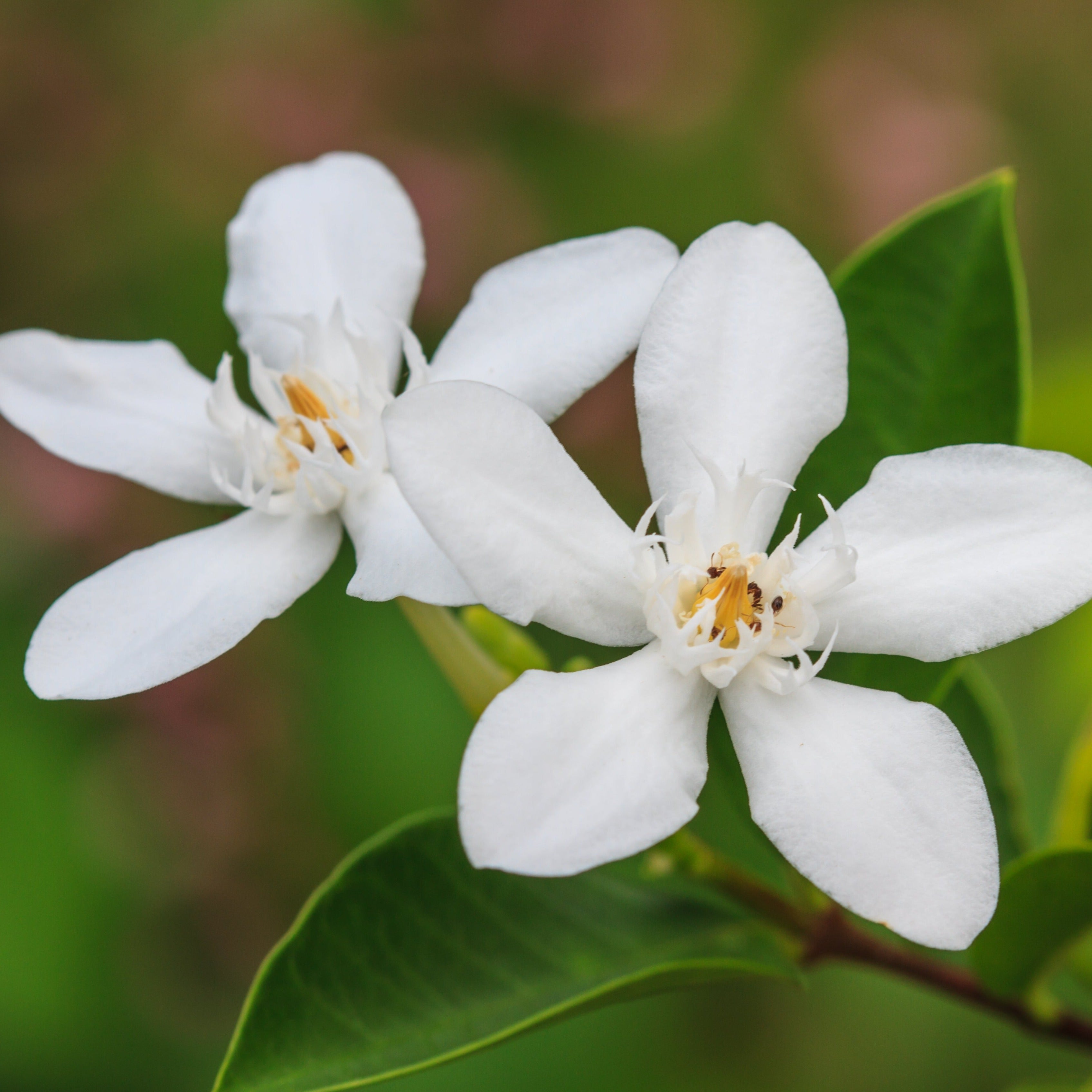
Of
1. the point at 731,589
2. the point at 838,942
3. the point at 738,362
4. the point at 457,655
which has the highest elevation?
the point at 738,362

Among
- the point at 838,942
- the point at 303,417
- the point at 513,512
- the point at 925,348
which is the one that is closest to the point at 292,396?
the point at 303,417

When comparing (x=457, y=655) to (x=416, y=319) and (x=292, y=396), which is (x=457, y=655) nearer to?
(x=292, y=396)

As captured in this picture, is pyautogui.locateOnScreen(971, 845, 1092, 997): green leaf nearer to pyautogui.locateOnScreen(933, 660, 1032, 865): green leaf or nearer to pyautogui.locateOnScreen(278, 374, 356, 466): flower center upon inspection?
pyautogui.locateOnScreen(933, 660, 1032, 865): green leaf

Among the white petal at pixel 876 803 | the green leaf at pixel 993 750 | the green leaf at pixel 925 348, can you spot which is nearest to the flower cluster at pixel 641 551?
the white petal at pixel 876 803

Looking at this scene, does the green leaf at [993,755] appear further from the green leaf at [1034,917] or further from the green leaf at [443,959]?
the green leaf at [443,959]

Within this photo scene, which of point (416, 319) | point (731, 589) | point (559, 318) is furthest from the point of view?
point (416, 319)

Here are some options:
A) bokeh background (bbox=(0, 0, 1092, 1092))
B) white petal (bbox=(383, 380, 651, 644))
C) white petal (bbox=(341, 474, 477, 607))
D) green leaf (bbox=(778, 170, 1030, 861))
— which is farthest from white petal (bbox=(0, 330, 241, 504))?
bokeh background (bbox=(0, 0, 1092, 1092))
